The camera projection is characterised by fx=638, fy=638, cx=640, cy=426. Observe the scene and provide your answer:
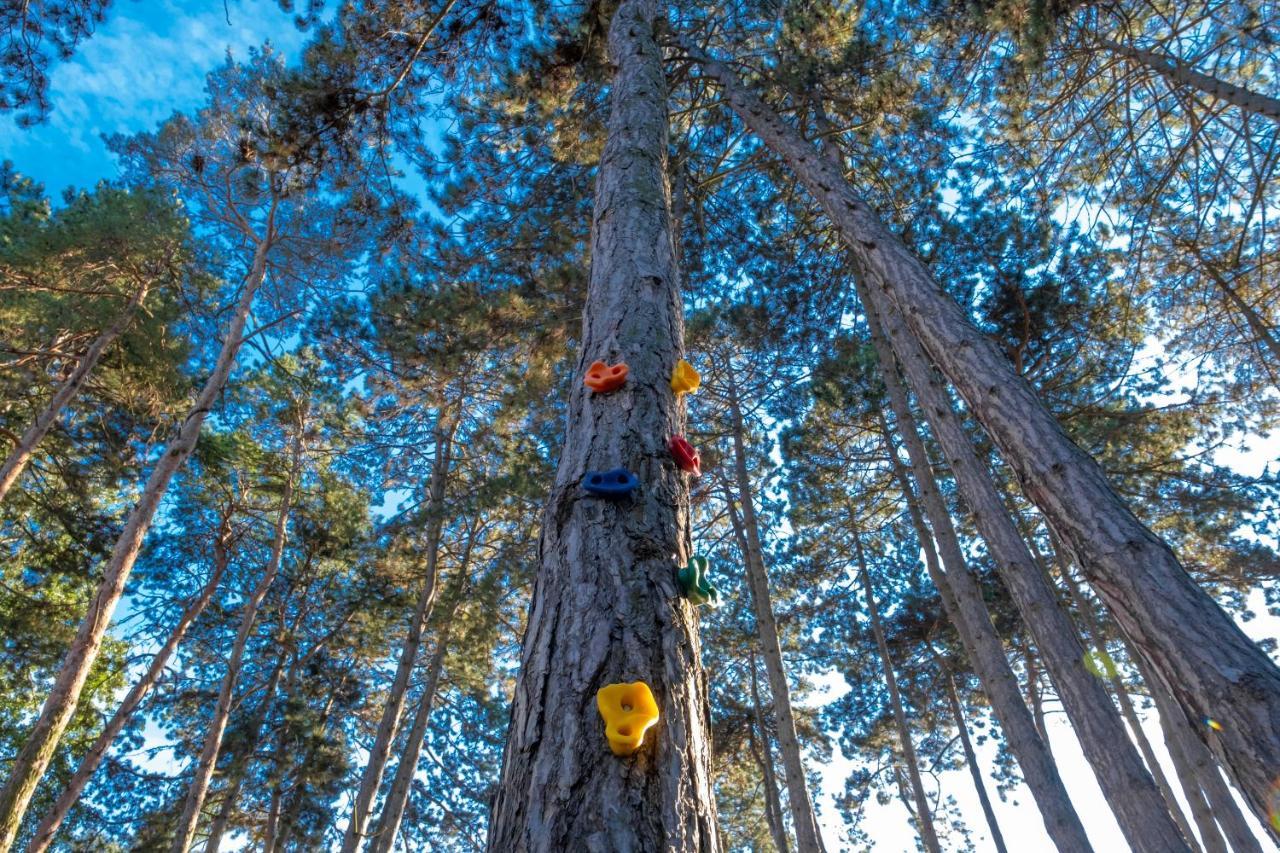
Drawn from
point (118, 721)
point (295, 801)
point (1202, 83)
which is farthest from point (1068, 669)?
point (295, 801)

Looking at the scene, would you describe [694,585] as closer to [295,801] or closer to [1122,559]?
[1122,559]

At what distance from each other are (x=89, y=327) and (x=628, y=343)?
32.6 feet

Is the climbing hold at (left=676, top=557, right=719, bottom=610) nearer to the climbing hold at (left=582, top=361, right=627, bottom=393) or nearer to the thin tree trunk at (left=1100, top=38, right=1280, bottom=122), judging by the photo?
the climbing hold at (left=582, top=361, right=627, bottom=393)

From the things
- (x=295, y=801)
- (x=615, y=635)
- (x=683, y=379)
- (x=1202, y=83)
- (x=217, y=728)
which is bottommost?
(x=615, y=635)

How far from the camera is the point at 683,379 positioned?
219 centimetres

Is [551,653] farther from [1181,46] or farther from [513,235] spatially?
[1181,46]

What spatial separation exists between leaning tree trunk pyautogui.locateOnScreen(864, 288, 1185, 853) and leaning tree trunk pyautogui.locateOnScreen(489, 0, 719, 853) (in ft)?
11.4

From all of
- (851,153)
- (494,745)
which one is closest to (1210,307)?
(851,153)

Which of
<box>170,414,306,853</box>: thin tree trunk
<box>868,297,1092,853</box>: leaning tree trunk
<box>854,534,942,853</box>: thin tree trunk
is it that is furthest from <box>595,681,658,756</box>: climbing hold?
<box>854,534,942,853</box>: thin tree trunk

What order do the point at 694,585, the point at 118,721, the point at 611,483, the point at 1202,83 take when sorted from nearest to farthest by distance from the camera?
1. the point at 694,585
2. the point at 611,483
3. the point at 1202,83
4. the point at 118,721

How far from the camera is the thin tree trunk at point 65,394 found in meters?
7.03

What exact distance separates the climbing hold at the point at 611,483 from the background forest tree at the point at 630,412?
47mm

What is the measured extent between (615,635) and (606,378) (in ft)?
2.95

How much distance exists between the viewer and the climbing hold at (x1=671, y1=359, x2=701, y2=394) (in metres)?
2.18
